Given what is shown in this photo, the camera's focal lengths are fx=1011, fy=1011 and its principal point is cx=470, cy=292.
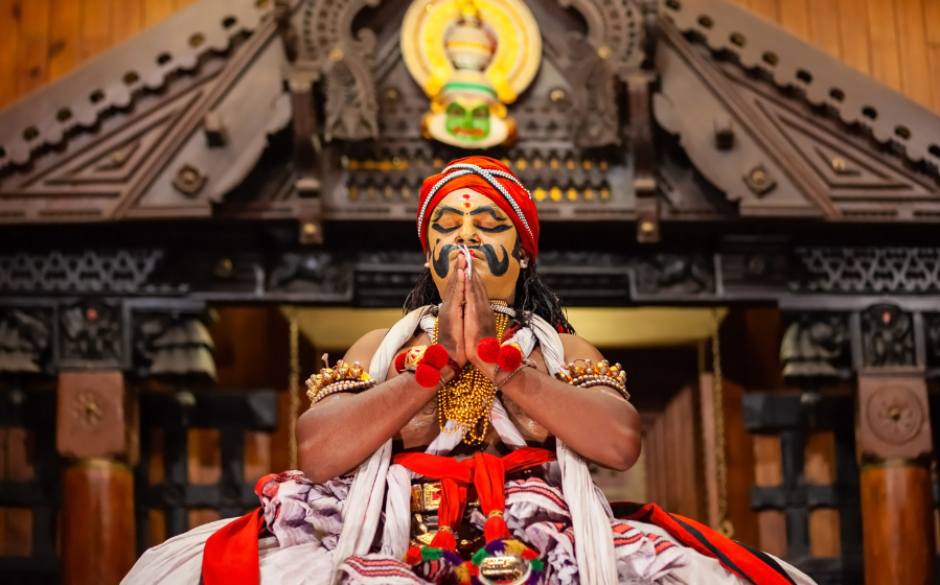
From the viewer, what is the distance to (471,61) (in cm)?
336

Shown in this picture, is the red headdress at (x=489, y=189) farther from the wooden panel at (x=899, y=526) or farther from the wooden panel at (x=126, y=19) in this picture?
the wooden panel at (x=126, y=19)

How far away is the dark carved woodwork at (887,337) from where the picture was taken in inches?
131

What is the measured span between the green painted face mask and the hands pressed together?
138 cm

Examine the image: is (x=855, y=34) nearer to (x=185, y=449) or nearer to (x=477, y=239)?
(x=477, y=239)

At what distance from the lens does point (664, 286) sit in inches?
134

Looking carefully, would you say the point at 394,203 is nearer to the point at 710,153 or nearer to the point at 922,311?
the point at 710,153

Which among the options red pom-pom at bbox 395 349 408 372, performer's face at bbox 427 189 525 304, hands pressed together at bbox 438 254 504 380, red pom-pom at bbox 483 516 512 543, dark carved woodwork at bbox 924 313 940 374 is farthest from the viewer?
dark carved woodwork at bbox 924 313 940 374

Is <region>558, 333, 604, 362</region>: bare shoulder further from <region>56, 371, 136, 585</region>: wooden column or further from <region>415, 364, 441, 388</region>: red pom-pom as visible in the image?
<region>56, 371, 136, 585</region>: wooden column

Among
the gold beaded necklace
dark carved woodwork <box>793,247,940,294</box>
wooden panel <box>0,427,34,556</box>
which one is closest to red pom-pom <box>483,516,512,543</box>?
the gold beaded necklace

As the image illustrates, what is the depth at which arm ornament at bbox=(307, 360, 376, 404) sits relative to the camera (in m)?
2.06

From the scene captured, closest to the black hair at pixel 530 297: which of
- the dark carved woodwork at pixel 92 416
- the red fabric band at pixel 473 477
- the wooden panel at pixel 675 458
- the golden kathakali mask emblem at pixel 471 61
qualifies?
the red fabric band at pixel 473 477

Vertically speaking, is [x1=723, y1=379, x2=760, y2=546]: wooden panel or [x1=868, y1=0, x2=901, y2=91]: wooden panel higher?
[x1=868, y1=0, x2=901, y2=91]: wooden panel

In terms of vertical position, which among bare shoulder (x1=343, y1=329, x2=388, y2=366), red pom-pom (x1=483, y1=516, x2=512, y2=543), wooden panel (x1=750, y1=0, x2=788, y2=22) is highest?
wooden panel (x1=750, y1=0, x2=788, y2=22)

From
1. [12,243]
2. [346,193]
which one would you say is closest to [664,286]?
[346,193]
